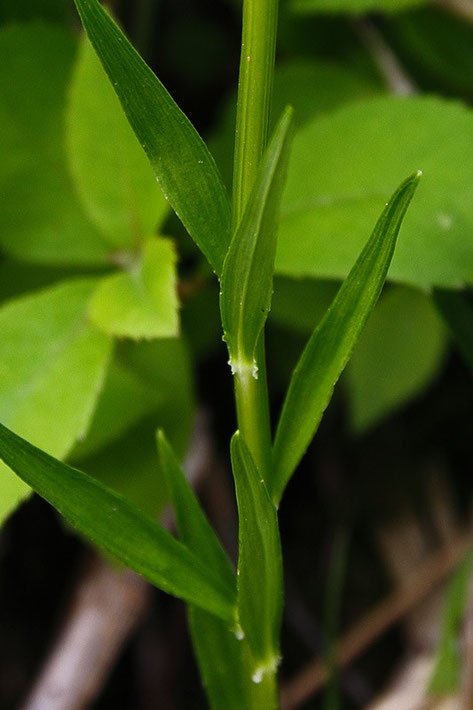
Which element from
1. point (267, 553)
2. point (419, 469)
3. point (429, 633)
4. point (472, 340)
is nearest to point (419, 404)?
point (419, 469)

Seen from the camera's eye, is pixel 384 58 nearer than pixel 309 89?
No

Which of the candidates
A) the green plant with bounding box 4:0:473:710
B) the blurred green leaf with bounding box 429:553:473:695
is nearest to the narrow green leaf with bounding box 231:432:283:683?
the green plant with bounding box 4:0:473:710

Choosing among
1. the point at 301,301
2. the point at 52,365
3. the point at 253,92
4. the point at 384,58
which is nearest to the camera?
the point at 253,92

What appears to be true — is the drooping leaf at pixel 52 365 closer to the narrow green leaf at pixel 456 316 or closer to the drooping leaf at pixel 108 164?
the drooping leaf at pixel 108 164

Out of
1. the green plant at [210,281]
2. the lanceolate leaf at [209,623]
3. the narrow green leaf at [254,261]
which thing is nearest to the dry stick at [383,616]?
the green plant at [210,281]

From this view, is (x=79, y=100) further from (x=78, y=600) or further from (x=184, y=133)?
(x=78, y=600)

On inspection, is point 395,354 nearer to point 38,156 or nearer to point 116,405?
point 116,405

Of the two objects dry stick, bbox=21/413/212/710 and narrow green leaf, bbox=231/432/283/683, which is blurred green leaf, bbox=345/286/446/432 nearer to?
dry stick, bbox=21/413/212/710

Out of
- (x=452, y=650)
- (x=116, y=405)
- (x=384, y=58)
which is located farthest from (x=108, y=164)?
(x=452, y=650)
